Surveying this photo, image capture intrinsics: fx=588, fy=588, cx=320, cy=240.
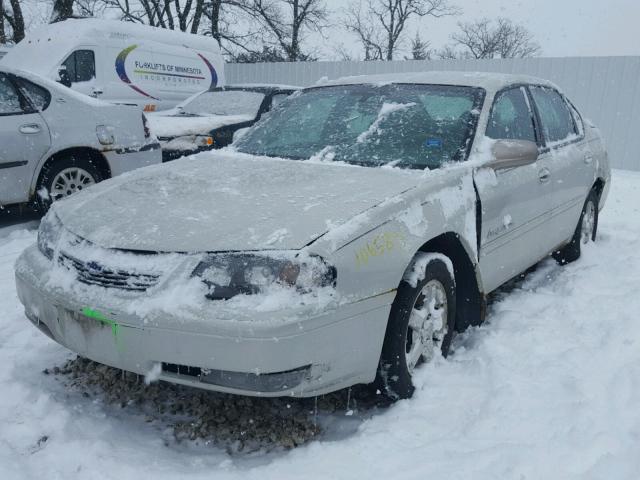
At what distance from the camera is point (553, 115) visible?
432 centimetres

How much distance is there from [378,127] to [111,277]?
5.73ft

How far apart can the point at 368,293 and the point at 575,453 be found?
994 mm

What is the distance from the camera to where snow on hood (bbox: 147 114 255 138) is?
7.62m

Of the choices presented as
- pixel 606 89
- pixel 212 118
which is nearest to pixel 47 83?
pixel 212 118

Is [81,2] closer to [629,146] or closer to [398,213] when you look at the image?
[629,146]

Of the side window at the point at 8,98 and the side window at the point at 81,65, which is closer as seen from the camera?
the side window at the point at 8,98

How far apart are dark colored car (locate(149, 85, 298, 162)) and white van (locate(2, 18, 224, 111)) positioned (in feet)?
9.44

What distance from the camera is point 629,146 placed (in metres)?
10.7

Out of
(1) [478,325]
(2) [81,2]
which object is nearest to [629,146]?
(1) [478,325]

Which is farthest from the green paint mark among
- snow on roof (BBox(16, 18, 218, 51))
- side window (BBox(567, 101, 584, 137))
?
snow on roof (BBox(16, 18, 218, 51))

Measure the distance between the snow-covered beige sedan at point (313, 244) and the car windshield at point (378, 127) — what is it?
1 cm

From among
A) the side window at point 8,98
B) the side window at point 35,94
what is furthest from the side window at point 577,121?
the side window at point 8,98

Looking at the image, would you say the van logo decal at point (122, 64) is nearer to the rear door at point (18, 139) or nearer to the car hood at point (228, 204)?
the rear door at point (18, 139)

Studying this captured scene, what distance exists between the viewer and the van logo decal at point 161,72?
37.0ft
